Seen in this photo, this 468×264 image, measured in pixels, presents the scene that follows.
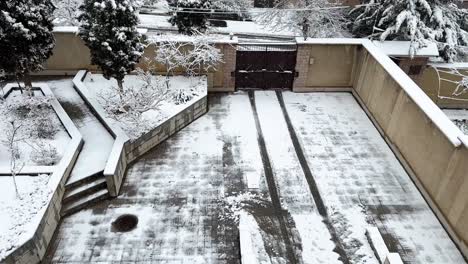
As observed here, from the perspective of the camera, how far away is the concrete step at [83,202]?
319 inches

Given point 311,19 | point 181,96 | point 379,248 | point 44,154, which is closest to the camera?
point 379,248

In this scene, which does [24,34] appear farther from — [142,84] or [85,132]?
[142,84]

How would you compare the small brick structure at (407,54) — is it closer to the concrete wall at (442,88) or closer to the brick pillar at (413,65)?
the brick pillar at (413,65)

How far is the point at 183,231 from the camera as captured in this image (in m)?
7.91

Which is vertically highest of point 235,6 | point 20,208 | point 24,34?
point 24,34

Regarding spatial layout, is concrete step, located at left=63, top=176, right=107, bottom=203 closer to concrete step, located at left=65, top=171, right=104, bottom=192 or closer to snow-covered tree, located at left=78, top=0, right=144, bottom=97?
concrete step, located at left=65, top=171, right=104, bottom=192

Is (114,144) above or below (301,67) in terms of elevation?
below

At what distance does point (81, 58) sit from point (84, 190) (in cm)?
536

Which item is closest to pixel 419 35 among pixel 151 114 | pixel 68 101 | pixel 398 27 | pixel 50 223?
pixel 398 27

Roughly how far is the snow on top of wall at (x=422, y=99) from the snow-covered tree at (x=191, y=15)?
613 centimetres

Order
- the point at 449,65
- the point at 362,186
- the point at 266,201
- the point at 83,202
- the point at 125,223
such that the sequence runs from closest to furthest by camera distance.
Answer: the point at 125,223
the point at 83,202
the point at 266,201
the point at 362,186
the point at 449,65

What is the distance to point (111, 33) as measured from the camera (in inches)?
356

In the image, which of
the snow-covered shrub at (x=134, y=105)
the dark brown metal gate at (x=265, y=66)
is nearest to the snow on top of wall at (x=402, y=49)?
the dark brown metal gate at (x=265, y=66)

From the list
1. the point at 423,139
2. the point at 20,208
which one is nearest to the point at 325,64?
the point at 423,139
